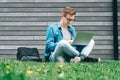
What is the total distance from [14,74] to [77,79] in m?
0.25

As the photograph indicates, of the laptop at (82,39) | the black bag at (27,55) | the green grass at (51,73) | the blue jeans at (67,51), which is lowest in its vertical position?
the black bag at (27,55)

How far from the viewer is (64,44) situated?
6.43 metres

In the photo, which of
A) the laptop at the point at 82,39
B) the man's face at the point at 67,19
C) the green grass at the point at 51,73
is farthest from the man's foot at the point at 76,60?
the green grass at the point at 51,73

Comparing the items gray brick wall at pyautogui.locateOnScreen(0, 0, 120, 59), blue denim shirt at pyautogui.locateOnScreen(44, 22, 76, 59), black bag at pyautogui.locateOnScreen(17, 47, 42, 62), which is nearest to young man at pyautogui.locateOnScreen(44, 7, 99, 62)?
blue denim shirt at pyautogui.locateOnScreen(44, 22, 76, 59)

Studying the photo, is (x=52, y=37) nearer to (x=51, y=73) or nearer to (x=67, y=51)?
(x=67, y=51)

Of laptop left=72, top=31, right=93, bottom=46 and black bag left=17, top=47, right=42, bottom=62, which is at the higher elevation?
laptop left=72, top=31, right=93, bottom=46

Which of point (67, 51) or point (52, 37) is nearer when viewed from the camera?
point (67, 51)

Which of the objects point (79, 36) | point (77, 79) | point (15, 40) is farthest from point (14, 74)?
point (15, 40)

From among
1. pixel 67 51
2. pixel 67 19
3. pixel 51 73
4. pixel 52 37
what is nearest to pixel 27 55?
pixel 52 37

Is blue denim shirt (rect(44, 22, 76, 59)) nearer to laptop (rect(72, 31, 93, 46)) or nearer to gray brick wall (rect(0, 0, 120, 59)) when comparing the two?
laptop (rect(72, 31, 93, 46))

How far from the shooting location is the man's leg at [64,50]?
6422mm

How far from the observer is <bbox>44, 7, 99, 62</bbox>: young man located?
6488mm

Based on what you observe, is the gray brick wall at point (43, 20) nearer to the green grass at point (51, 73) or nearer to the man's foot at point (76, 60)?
the man's foot at point (76, 60)

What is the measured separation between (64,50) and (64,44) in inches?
5.2
